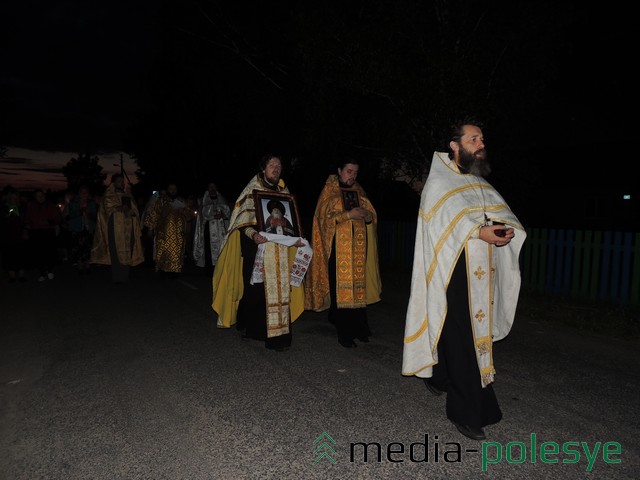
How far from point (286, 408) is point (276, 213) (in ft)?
7.42

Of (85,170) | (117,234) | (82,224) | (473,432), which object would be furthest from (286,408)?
(85,170)

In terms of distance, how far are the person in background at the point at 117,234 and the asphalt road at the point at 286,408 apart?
3.96 m

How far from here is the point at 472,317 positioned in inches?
135

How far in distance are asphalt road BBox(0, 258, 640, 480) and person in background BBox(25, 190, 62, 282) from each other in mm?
4621

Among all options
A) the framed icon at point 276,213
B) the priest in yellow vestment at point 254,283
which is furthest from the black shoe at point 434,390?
the framed icon at point 276,213

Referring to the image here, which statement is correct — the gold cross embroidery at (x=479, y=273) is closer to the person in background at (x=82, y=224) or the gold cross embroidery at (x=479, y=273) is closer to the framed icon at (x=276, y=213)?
the framed icon at (x=276, y=213)

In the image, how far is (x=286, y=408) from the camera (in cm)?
386

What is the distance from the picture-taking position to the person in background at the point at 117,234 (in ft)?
34.6

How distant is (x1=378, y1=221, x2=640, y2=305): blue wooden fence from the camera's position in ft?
26.2

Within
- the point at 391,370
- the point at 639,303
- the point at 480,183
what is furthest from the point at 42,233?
the point at 639,303

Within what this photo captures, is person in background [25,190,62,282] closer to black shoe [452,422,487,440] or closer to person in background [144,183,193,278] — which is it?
person in background [144,183,193,278]

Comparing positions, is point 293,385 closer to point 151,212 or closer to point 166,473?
point 166,473

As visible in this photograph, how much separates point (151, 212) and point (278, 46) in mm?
8782

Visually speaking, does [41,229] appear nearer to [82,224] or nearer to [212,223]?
[82,224]
